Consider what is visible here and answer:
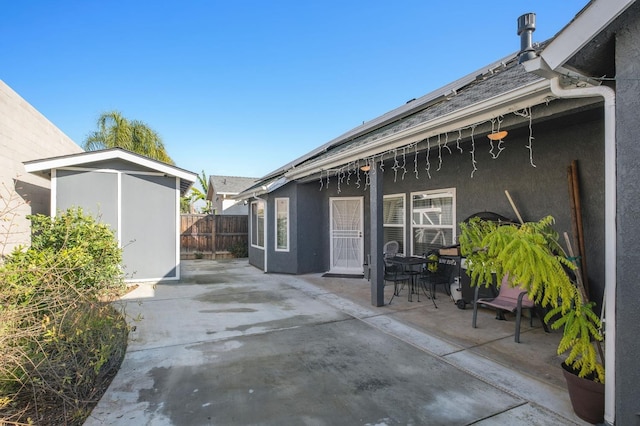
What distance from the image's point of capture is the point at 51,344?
3.24 metres

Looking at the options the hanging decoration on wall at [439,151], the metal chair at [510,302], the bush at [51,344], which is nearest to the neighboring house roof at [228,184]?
the hanging decoration on wall at [439,151]

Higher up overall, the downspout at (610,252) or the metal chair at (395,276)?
the downspout at (610,252)

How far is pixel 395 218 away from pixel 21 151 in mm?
8964

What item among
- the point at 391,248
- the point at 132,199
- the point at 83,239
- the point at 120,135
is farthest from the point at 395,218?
the point at 120,135

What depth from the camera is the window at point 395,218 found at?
325 inches

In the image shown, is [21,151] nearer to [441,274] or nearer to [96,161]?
[96,161]

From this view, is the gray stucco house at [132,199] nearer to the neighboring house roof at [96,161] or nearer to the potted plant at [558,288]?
the neighboring house roof at [96,161]

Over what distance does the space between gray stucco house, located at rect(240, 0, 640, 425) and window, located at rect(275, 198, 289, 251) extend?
0.04 m

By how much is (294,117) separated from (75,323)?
15.5 m

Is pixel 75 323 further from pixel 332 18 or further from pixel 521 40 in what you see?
pixel 332 18

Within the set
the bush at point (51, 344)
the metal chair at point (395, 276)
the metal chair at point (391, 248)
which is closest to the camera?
the bush at point (51, 344)

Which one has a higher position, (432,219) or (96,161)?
(96,161)

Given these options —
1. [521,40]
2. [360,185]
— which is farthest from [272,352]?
[360,185]

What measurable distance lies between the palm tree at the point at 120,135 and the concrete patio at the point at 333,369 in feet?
49.6
